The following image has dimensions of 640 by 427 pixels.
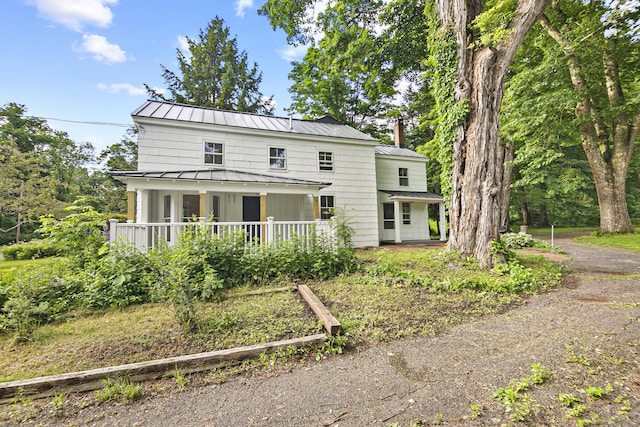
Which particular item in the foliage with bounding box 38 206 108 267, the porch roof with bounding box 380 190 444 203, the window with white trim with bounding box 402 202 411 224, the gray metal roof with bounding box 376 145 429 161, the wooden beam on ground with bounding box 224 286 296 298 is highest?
the gray metal roof with bounding box 376 145 429 161

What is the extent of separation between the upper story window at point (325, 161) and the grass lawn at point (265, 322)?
7804 millimetres

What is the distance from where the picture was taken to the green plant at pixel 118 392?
1.96 m

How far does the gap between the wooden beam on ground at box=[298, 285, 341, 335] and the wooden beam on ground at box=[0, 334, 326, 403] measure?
1.63ft

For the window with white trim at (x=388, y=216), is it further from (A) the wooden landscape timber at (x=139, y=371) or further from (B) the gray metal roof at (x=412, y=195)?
(A) the wooden landscape timber at (x=139, y=371)

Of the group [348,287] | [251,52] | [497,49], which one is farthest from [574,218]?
[251,52]

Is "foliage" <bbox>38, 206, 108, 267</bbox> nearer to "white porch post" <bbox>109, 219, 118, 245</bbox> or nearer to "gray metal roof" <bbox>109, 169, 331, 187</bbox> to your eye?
"white porch post" <bbox>109, 219, 118, 245</bbox>

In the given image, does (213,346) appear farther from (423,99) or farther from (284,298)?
(423,99)

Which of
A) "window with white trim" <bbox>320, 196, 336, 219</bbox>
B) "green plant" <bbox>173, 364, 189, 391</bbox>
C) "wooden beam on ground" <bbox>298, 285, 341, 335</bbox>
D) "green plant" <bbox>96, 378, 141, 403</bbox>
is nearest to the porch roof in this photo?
"window with white trim" <bbox>320, 196, 336, 219</bbox>

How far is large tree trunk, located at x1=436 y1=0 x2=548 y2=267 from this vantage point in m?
5.95

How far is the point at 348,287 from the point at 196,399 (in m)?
3.20

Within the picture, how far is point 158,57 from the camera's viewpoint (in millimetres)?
22438

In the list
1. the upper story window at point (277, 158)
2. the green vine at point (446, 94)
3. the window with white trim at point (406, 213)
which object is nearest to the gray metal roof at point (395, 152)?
the window with white trim at point (406, 213)

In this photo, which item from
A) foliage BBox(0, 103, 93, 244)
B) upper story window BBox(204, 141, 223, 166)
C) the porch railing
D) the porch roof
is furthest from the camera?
foliage BBox(0, 103, 93, 244)

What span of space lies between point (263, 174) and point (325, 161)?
3.09 meters
